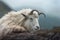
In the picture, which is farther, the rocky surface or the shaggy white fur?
the shaggy white fur

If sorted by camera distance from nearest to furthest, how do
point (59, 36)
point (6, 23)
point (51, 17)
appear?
point (59, 36) → point (6, 23) → point (51, 17)

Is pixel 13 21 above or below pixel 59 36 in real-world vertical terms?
above

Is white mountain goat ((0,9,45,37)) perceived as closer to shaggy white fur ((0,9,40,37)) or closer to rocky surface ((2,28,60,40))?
shaggy white fur ((0,9,40,37))

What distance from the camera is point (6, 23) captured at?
Result: 5398 mm

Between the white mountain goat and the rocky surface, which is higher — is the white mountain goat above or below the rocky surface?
above

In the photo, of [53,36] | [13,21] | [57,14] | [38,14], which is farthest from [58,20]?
[53,36]

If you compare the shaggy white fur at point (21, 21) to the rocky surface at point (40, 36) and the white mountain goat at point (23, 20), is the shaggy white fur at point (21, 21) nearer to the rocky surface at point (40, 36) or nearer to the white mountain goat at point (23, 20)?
the white mountain goat at point (23, 20)

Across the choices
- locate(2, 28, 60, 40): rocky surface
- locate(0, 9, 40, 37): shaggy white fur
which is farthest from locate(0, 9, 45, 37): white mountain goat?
locate(2, 28, 60, 40): rocky surface

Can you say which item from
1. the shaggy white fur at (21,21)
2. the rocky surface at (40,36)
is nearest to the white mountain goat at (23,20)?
the shaggy white fur at (21,21)

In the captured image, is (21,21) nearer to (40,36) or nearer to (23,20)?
(23,20)

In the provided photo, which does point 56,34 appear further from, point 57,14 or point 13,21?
point 57,14

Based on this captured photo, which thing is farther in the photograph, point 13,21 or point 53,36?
point 13,21

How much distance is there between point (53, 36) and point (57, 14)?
237cm

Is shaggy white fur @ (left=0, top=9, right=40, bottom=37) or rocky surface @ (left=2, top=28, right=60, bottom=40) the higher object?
shaggy white fur @ (left=0, top=9, right=40, bottom=37)
